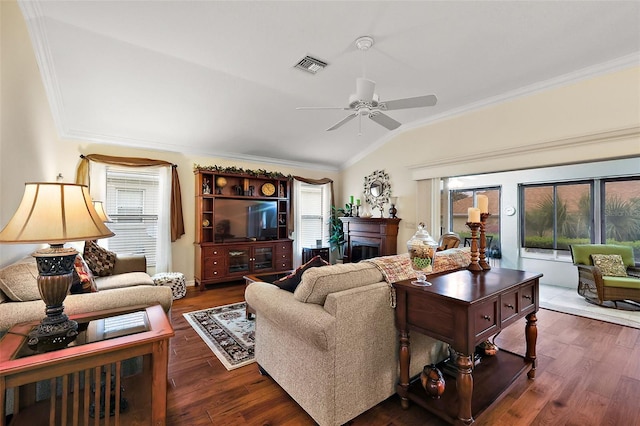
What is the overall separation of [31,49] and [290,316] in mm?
3316

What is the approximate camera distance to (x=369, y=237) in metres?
5.66

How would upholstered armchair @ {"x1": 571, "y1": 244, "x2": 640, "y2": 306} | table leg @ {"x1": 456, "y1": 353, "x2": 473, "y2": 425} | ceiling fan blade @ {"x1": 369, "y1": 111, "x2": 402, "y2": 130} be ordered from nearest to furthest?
table leg @ {"x1": 456, "y1": 353, "x2": 473, "y2": 425} → ceiling fan blade @ {"x1": 369, "y1": 111, "x2": 402, "y2": 130} → upholstered armchair @ {"x1": 571, "y1": 244, "x2": 640, "y2": 306}

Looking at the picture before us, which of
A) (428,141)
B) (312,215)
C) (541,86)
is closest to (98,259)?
(312,215)

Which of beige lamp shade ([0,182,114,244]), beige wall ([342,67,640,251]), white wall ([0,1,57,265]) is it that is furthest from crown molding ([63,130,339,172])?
beige lamp shade ([0,182,114,244])

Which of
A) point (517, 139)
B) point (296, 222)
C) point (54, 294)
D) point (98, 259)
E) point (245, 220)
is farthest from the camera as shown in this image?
point (296, 222)

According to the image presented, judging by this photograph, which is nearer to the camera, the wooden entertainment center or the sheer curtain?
the wooden entertainment center

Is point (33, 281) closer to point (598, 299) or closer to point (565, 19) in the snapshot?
point (565, 19)

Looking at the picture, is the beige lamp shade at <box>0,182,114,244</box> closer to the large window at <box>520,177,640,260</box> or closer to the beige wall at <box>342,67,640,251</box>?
the beige wall at <box>342,67,640,251</box>

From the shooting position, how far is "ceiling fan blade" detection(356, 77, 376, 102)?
7.92 ft

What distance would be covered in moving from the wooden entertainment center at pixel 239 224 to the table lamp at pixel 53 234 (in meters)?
3.39

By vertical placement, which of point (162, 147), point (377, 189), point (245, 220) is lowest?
point (245, 220)

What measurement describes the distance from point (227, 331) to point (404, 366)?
2009 mm

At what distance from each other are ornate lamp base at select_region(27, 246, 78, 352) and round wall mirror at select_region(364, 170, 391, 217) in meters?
5.07

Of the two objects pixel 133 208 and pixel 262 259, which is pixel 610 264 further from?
pixel 133 208
